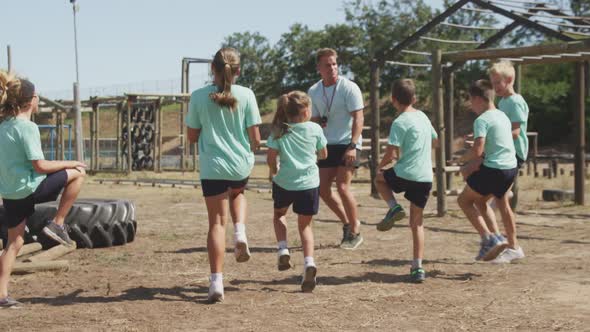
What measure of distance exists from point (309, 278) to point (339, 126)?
Result: 99.3 inches

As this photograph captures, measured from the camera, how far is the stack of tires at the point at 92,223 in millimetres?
7910

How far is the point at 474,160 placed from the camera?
6.67 metres

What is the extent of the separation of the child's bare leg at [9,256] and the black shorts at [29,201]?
4 cm

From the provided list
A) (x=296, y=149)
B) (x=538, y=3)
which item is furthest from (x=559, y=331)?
(x=538, y=3)

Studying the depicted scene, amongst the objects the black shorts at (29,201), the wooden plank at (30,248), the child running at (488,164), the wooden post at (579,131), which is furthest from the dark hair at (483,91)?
the wooden post at (579,131)

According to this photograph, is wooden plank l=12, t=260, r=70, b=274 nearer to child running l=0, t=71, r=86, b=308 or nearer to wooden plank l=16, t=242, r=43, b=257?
wooden plank l=16, t=242, r=43, b=257

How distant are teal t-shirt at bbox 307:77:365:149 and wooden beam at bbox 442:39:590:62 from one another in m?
3.30

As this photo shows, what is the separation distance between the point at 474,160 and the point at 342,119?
159 centimetres

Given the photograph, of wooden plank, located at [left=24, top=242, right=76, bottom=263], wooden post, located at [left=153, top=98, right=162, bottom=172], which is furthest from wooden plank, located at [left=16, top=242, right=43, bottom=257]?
wooden post, located at [left=153, top=98, right=162, bottom=172]

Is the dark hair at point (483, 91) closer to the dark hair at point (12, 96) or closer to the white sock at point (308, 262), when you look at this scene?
the white sock at point (308, 262)

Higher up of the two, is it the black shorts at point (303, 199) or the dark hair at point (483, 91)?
the dark hair at point (483, 91)

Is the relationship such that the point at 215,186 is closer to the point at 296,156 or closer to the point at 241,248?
the point at 241,248

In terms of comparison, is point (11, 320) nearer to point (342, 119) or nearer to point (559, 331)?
point (559, 331)

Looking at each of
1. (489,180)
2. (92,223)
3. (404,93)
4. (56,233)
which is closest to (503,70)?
(489,180)
